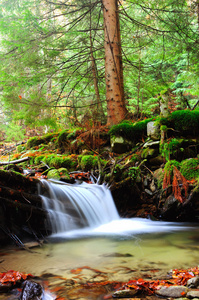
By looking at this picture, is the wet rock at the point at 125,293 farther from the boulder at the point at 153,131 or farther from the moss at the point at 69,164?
the moss at the point at 69,164

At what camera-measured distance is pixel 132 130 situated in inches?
280

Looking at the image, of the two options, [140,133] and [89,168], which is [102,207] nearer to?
[89,168]

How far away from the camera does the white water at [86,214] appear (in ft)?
15.7

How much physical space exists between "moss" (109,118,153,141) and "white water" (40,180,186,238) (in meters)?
2.05

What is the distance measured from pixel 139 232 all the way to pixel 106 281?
2.37 metres

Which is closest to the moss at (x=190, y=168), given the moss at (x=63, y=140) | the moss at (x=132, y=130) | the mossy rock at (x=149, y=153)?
the mossy rock at (x=149, y=153)

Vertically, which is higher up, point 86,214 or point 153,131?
point 153,131

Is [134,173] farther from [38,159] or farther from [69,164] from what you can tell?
[38,159]

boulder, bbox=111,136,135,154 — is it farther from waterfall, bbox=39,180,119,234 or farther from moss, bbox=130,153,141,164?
waterfall, bbox=39,180,119,234

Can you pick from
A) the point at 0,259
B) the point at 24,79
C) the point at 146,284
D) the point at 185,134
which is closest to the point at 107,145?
the point at 185,134

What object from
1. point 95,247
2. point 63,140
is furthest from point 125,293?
point 63,140

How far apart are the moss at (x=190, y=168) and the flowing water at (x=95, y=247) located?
45.3 inches

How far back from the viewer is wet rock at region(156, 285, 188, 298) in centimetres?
195

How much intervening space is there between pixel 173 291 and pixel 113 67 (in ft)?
24.9
